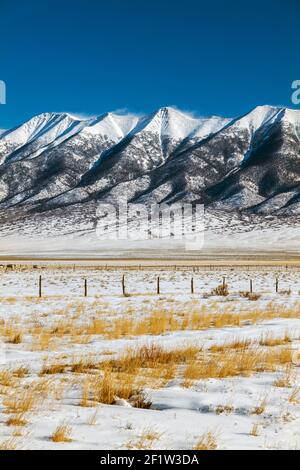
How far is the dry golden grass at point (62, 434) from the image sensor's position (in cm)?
545

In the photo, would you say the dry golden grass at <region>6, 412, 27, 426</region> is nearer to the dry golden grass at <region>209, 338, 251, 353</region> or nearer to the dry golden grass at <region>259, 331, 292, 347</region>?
the dry golden grass at <region>209, 338, 251, 353</region>

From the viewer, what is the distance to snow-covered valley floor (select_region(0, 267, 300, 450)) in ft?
18.5

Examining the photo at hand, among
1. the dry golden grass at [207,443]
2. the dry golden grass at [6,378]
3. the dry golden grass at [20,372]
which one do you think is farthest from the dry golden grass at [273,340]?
the dry golden grass at [207,443]

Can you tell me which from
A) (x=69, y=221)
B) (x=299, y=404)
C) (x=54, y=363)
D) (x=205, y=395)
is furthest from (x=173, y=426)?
(x=69, y=221)

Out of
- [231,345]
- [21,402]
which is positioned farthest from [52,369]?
[231,345]

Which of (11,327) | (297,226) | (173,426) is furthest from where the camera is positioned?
(297,226)

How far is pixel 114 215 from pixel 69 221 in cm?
1376

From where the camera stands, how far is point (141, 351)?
10.4 meters

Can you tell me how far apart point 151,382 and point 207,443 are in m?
2.92

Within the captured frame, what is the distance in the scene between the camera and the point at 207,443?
5.32m

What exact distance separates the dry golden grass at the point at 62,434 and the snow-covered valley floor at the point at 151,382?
0.01 m

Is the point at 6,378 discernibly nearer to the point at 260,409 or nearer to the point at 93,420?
the point at 93,420

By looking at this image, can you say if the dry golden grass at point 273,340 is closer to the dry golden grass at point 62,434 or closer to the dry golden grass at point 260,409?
the dry golden grass at point 260,409

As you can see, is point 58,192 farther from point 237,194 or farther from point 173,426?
point 173,426
